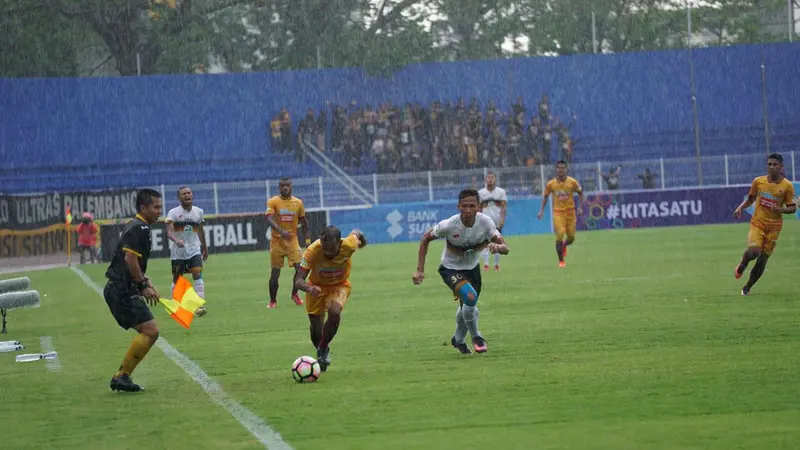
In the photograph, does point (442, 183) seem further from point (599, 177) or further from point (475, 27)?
point (475, 27)

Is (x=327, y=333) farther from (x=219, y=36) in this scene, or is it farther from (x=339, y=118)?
(x=219, y=36)

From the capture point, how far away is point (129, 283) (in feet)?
36.7

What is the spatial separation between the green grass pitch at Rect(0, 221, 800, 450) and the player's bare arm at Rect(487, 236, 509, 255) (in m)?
1.08

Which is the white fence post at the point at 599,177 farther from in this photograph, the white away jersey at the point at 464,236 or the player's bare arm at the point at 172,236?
the white away jersey at the point at 464,236

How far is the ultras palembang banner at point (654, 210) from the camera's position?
1721 inches

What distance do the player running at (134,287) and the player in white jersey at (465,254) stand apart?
9.61ft

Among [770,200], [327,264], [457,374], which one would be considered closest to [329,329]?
[327,264]

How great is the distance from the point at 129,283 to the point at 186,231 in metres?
9.32

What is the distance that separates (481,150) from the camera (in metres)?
48.2

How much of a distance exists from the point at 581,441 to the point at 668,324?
23.2 ft

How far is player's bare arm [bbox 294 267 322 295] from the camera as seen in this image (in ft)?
37.9

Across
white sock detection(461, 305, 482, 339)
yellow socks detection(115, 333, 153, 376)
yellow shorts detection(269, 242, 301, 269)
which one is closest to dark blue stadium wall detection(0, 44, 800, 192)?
yellow shorts detection(269, 242, 301, 269)

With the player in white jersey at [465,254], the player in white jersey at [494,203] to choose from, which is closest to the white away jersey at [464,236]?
the player in white jersey at [465,254]

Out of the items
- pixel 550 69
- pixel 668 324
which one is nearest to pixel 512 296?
pixel 668 324
